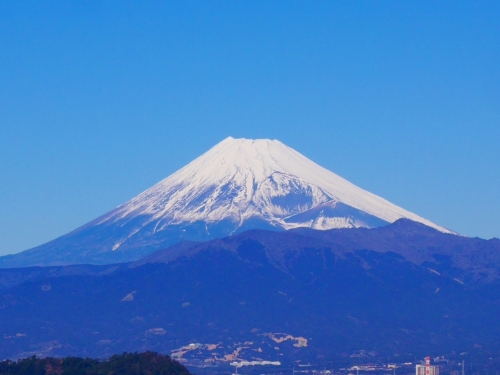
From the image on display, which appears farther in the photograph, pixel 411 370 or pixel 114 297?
pixel 114 297

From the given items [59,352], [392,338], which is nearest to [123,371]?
[59,352]

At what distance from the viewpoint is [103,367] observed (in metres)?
69.9

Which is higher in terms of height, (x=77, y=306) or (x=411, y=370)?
(x=77, y=306)

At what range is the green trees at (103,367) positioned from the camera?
67.6 meters

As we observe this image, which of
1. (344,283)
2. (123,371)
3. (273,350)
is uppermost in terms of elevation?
(344,283)

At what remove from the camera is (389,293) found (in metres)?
191

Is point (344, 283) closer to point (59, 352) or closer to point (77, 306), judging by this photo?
point (77, 306)

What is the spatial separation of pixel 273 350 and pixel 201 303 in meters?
28.8

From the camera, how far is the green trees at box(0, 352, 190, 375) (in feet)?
222

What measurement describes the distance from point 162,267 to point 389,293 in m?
30.7

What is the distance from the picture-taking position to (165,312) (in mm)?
178750

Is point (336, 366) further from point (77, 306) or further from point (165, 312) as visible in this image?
point (77, 306)

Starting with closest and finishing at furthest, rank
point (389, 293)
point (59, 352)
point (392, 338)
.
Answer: point (59, 352) → point (392, 338) → point (389, 293)

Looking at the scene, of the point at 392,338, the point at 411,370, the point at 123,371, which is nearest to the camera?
the point at 123,371
